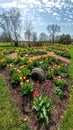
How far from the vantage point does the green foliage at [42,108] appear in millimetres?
4923

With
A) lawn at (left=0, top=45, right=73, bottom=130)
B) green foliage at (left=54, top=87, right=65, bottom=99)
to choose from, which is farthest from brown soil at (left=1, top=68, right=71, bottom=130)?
green foliage at (left=54, top=87, right=65, bottom=99)

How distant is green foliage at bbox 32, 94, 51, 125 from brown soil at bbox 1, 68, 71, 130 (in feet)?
0.51

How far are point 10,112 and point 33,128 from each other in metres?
1.03

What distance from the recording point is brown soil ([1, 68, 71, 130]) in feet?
16.2

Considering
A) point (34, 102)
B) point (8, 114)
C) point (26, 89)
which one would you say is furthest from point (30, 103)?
point (8, 114)

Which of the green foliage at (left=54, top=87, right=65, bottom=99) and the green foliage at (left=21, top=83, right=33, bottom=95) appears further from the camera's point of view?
the green foliage at (left=54, top=87, right=65, bottom=99)

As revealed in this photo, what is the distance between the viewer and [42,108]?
200 inches

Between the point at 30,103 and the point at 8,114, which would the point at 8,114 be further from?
the point at 30,103

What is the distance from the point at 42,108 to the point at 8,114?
1133 mm

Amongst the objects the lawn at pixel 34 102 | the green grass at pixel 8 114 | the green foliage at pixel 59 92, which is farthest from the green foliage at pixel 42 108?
the green foliage at pixel 59 92

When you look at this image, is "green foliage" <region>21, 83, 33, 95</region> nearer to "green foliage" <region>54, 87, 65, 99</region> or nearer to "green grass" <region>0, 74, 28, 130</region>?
"green grass" <region>0, 74, 28, 130</region>

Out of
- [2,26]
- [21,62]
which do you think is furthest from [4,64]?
[2,26]

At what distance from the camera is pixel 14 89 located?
6562 mm

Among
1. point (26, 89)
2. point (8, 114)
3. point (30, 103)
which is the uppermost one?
point (26, 89)
